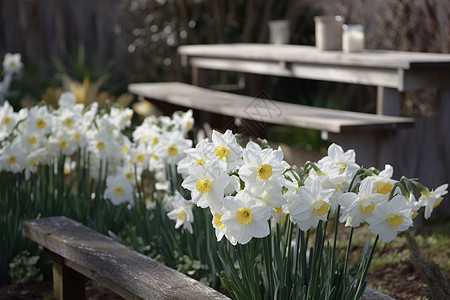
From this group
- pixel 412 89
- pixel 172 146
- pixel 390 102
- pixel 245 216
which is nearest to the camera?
pixel 245 216

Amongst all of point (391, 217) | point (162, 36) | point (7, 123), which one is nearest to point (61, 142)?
point (7, 123)

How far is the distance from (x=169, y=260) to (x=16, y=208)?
733 mm

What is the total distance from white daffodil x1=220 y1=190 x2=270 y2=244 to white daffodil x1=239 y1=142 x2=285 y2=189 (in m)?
0.04

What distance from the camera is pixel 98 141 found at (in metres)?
3.05

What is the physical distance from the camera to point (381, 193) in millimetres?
1682

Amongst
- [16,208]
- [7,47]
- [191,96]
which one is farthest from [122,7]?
[16,208]

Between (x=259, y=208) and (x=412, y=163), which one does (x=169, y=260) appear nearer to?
(x=259, y=208)

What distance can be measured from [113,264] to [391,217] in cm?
89

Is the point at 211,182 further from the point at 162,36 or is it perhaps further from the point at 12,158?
the point at 162,36

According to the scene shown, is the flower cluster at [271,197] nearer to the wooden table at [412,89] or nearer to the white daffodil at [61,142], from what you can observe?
the white daffodil at [61,142]

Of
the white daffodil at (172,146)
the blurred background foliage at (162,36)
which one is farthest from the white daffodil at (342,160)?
the blurred background foliage at (162,36)

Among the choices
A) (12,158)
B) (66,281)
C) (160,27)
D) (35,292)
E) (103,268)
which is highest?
(160,27)

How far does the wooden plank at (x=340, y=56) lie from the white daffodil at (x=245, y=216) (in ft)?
8.02

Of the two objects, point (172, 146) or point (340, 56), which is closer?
point (172, 146)
